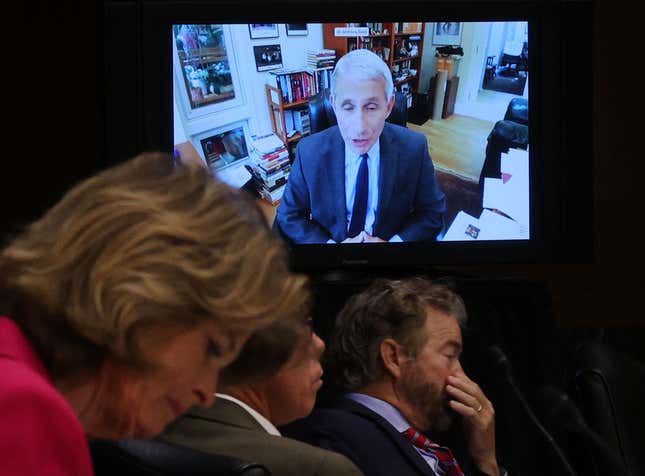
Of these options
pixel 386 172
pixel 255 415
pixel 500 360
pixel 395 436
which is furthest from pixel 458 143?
pixel 255 415

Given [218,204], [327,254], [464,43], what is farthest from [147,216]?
[464,43]

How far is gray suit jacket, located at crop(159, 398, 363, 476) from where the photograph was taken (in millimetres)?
1322

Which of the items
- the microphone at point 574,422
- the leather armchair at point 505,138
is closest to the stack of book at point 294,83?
the leather armchair at point 505,138

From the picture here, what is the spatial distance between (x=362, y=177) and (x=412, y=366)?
0.90 meters

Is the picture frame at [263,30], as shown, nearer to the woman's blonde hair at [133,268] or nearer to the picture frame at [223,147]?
the picture frame at [223,147]

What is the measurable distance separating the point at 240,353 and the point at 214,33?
77.2 inches

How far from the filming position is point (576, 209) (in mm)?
2805

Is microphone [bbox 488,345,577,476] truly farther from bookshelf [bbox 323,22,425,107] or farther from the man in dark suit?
bookshelf [bbox 323,22,425,107]

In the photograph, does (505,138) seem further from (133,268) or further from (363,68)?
(133,268)

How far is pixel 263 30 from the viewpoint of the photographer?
2.75 meters

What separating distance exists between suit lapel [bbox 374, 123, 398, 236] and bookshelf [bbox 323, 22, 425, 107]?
0.17 meters

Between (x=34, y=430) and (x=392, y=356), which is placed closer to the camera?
(x=34, y=430)

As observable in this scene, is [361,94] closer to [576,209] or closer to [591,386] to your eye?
[576,209]

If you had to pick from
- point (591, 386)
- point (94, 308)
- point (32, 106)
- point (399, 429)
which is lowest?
point (399, 429)
